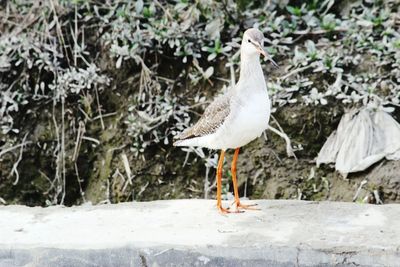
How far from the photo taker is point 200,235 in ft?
12.1

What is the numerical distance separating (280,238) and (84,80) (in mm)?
2669

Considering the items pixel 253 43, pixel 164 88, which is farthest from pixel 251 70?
pixel 164 88

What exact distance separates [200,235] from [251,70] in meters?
0.88

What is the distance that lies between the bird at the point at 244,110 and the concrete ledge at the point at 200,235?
10.9 inches

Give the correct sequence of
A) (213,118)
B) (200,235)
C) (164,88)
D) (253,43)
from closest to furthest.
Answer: (200,235)
(253,43)
(213,118)
(164,88)

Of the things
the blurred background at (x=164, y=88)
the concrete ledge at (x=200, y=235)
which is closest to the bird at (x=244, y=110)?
the concrete ledge at (x=200, y=235)

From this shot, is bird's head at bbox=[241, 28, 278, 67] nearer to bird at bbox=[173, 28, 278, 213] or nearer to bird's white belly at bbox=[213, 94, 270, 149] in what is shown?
bird at bbox=[173, 28, 278, 213]

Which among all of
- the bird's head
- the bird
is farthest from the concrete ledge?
the bird's head

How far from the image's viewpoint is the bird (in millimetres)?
3828

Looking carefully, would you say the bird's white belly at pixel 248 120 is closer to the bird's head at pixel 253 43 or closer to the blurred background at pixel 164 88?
the bird's head at pixel 253 43

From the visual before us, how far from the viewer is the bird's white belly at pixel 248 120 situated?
381cm

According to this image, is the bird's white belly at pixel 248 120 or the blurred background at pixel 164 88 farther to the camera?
the blurred background at pixel 164 88

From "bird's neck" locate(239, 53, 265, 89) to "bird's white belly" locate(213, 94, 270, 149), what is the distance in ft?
0.34

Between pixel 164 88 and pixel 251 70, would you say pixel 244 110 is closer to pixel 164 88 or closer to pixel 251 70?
pixel 251 70
